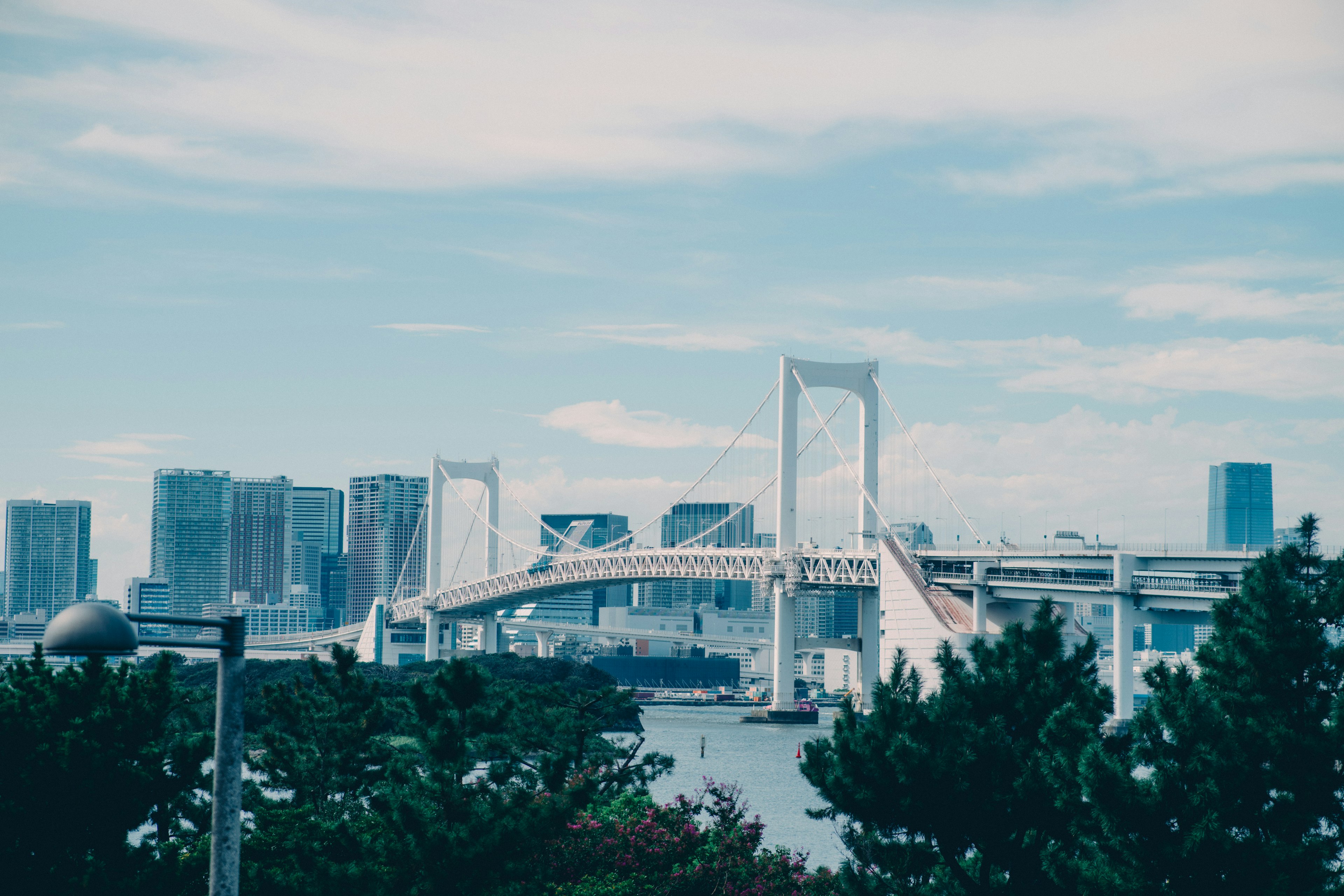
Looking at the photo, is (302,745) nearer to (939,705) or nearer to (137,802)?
(137,802)

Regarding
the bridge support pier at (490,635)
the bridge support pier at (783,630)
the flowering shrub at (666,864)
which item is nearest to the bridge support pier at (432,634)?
the bridge support pier at (490,635)

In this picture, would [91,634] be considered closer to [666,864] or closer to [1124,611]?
[666,864]

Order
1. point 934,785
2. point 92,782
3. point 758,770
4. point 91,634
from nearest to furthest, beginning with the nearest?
1. point 91,634
2. point 934,785
3. point 92,782
4. point 758,770

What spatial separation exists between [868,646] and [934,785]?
188ft

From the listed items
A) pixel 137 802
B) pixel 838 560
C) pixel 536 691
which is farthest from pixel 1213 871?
pixel 838 560

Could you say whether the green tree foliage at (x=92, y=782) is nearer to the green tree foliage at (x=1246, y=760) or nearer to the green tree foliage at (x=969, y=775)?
the green tree foliage at (x=969, y=775)

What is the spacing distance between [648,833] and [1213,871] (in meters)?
9.20

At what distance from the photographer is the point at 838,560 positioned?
74062 mm

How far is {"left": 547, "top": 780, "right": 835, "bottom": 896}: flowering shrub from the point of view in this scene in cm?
2156

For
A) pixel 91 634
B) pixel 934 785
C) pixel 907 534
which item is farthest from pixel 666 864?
pixel 907 534

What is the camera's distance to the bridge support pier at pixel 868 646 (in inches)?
2864

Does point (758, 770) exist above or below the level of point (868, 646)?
below

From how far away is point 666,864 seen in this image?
2239 centimetres

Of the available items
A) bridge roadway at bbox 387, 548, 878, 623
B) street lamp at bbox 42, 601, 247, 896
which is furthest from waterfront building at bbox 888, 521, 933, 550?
street lamp at bbox 42, 601, 247, 896
